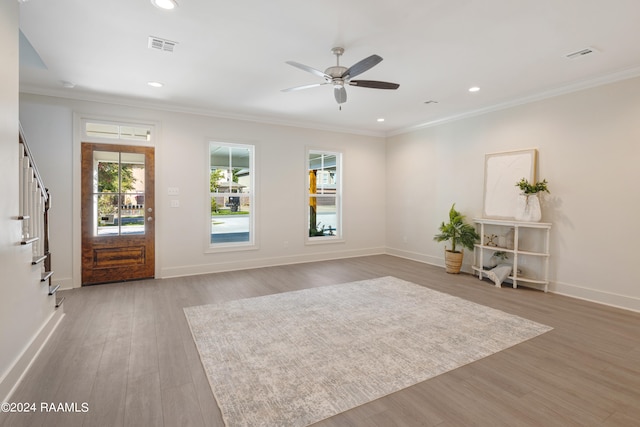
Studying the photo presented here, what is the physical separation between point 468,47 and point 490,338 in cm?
288

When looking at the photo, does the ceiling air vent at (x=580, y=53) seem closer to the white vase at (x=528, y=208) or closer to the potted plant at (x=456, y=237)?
the white vase at (x=528, y=208)

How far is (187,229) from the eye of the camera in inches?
209

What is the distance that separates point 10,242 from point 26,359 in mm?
922

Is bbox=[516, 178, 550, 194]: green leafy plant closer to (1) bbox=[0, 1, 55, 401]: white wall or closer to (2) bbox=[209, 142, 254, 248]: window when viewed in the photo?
(2) bbox=[209, 142, 254, 248]: window

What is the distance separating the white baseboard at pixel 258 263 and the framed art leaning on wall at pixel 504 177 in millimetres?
2824

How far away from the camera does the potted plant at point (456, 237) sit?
17.5 ft

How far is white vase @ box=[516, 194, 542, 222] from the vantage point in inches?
175

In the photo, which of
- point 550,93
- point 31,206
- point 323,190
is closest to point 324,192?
point 323,190

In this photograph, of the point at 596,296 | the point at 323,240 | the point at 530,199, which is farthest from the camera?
the point at 323,240

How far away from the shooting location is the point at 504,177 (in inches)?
195

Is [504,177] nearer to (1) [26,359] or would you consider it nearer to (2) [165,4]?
(2) [165,4]

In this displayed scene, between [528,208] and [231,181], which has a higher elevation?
[231,181]

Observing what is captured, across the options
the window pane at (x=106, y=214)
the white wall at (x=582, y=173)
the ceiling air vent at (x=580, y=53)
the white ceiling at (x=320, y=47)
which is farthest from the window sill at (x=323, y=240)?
the ceiling air vent at (x=580, y=53)

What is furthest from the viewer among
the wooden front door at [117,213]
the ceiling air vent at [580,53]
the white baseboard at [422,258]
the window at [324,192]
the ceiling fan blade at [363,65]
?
the window at [324,192]
